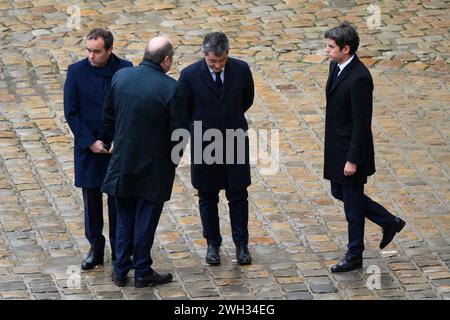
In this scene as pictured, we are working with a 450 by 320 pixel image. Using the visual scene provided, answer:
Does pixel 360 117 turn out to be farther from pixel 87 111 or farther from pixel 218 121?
pixel 87 111

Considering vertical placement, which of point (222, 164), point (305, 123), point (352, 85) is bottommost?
point (305, 123)

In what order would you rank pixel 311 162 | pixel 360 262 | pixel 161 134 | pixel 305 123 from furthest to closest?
pixel 305 123
pixel 311 162
pixel 360 262
pixel 161 134

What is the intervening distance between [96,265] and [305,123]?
336cm

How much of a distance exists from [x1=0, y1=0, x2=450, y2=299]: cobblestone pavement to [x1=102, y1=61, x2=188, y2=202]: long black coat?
77cm

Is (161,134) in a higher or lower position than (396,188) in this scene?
higher

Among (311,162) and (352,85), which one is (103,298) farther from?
(311,162)

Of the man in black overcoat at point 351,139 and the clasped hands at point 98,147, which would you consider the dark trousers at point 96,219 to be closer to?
the clasped hands at point 98,147

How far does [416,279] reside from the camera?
8.97 meters

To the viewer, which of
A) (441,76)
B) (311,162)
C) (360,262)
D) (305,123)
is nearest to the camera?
(360,262)

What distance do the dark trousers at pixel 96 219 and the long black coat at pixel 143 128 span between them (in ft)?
1.36

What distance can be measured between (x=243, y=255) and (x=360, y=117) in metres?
1.37

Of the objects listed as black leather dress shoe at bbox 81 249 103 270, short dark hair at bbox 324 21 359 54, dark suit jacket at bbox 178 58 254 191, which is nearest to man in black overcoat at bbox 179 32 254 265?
dark suit jacket at bbox 178 58 254 191

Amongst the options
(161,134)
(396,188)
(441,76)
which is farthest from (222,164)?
(441,76)

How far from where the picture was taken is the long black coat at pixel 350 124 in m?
8.82
